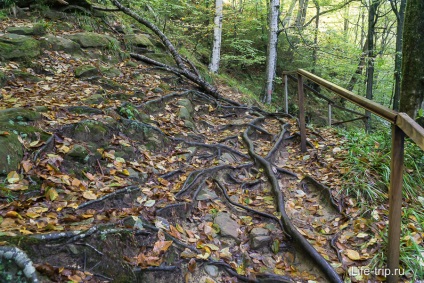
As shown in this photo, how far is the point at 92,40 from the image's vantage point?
21.4ft

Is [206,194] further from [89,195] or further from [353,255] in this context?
[353,255]

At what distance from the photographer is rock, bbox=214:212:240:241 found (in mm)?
3067

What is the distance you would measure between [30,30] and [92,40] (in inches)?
48.4

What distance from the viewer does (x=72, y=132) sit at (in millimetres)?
3541

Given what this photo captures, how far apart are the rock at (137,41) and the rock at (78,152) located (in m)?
5.01

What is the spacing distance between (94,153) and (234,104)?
472 centimetres

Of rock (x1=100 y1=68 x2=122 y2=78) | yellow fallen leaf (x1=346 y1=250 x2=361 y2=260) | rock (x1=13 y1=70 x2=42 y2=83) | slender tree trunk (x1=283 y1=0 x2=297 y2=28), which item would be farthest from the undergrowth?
slender tree trunk (x1=283 y1=0 x2=297 y2=28)

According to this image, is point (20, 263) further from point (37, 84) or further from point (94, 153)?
point (37, 84)

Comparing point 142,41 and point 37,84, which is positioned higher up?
point 142,41

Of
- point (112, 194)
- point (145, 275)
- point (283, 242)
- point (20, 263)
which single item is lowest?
point (283, 242)

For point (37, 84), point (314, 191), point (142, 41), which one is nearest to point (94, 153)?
point (37, 84)

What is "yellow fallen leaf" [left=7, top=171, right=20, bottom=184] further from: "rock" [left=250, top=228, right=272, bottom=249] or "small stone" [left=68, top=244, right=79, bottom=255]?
"rock" [left=250, top=228, right=272, bottom=249]

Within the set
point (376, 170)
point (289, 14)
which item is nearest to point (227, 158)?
point (376, 170)

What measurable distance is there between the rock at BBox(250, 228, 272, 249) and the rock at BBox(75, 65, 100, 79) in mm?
4233
